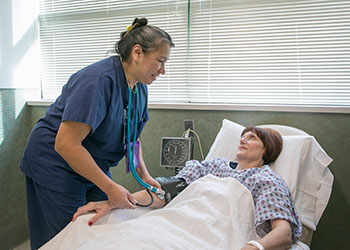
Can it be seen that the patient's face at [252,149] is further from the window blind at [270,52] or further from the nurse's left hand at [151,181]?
the window blind at [270,52]

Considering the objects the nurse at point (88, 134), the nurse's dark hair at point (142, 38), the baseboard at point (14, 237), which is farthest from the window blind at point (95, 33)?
the baseboard at point (14, 237)

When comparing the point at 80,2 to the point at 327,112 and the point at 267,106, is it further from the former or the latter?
the point at 327,112

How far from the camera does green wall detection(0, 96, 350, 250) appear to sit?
1837 millimetres

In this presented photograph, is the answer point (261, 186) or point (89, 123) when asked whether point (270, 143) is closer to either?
point (261, 186)

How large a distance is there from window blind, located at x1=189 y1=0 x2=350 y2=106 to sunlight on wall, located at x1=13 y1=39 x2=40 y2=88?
1361mm

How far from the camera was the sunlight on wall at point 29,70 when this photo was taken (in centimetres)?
241

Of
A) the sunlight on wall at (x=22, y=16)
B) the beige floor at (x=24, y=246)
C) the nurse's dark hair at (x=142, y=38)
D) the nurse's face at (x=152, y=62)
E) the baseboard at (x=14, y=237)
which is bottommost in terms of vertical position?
the beige floor at (x=24, y=246)

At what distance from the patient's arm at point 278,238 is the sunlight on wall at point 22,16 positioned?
2267mm

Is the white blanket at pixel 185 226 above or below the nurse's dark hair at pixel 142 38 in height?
below

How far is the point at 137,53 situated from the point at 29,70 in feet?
5.44

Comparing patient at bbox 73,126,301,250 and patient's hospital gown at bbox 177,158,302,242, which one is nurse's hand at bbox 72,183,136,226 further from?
patient's hospital gown at bbox 177,158,302,242

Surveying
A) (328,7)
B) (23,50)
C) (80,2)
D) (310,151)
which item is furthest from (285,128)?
(23,50)

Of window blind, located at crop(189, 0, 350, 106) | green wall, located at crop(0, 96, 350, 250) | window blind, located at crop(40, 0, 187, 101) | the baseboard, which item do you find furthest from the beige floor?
window blind, located at crop(189, 0, 350, 106)

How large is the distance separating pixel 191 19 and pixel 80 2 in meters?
0.96
